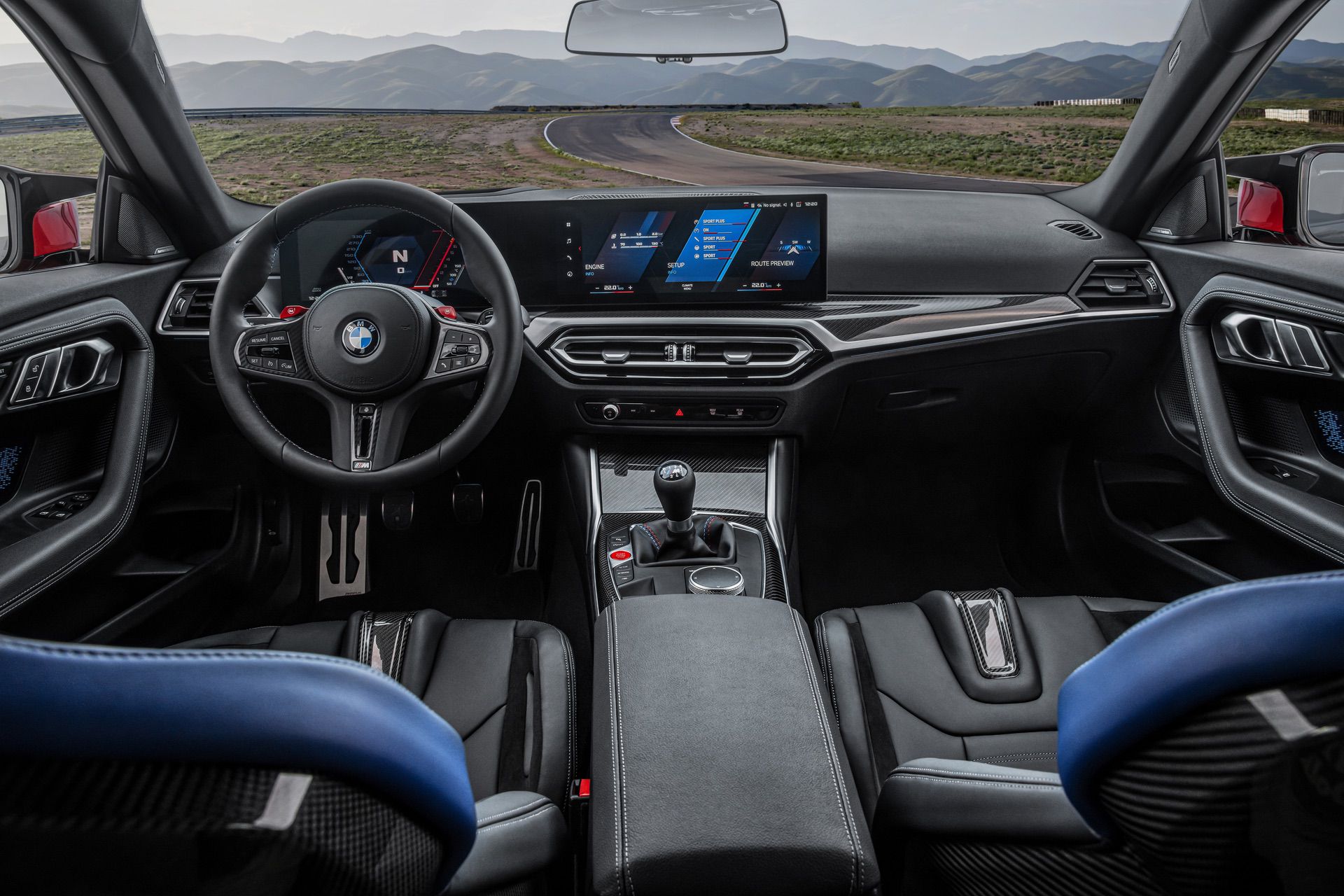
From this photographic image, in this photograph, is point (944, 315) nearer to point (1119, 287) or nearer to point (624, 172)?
point (1119, 287)

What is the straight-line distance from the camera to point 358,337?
190cm

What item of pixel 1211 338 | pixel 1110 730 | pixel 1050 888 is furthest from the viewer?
pixel 1211 338

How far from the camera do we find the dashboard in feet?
7.77

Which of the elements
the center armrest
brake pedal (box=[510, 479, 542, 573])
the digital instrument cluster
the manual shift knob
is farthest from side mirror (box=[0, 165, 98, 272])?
the center armrest

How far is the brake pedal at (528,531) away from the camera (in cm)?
281

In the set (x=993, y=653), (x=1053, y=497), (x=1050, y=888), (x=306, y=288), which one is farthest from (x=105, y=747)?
(x=1053, y=497)

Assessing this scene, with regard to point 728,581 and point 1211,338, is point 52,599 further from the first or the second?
point 1211,338

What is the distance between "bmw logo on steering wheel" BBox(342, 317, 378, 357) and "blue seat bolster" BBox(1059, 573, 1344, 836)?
1616mm

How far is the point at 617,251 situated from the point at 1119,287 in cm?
147

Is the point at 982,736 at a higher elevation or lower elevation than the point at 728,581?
lower

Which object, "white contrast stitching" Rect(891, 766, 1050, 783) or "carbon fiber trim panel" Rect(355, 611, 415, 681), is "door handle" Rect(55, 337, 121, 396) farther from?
"white contrast stitching" Rect(891, 766, 1050, 783)

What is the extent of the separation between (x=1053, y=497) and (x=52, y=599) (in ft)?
9.16

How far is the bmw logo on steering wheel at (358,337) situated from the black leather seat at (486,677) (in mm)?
607

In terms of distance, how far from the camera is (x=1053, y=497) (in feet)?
9.39
